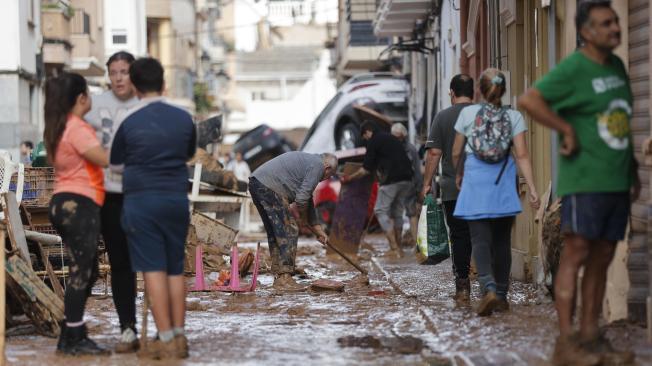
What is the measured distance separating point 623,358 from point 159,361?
2656 mm

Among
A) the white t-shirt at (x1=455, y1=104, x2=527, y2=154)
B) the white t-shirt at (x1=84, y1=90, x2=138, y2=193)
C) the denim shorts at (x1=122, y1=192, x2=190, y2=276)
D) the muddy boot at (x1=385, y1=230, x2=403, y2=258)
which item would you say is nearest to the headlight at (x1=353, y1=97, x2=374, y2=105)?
the muddy boot at (x1=385, y1=230, x2=403, y2=258)

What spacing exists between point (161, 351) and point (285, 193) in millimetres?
5791

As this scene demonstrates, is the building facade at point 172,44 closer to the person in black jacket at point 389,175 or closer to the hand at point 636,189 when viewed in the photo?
the person in black jacket at point 389,175

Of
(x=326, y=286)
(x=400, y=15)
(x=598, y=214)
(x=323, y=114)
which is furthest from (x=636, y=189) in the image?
Result: (x=323, y=114)

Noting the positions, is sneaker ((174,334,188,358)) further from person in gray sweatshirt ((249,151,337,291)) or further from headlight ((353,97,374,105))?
headlight ((353,97,374,105))

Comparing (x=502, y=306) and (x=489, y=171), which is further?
(x=502, y=306)

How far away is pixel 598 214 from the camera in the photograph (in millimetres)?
7914

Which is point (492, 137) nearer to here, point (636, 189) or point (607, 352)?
point (636, 189)

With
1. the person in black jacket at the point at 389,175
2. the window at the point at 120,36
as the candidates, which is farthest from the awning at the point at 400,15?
the window at the point at 120,36

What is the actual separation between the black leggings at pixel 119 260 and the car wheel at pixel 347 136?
22.0 m

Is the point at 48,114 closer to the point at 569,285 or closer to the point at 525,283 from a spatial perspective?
the point at 569,285

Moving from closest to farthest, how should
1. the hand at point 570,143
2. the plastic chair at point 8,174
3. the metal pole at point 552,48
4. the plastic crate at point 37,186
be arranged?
the hand at point 570,143 < the metal pole at point 552,48 < the plastic chair at point 8,174 < the plastic crate at point 37,186

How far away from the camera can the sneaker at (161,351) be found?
8648 millimetres

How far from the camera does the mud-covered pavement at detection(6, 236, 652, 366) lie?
28.4 ft
